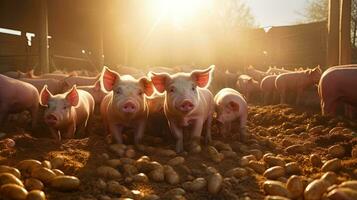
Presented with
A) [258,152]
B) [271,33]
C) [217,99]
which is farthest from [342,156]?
[271,33]

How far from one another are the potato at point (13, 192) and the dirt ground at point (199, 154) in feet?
0.71

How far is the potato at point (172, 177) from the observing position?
3.18 meters

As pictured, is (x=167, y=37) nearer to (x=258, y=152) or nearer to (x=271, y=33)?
(x=271, y=33)

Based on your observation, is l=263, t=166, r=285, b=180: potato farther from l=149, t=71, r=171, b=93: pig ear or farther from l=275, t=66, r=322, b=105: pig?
l=275, t=66, r=322, b=105: pig

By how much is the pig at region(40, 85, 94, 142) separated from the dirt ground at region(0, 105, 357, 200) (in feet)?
1.38

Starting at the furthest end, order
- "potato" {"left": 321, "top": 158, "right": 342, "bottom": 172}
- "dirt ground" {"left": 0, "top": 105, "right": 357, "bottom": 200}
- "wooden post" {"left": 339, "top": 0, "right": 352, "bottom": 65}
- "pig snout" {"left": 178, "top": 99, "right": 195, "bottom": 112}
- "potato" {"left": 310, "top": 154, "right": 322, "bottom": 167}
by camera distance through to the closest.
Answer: "wooden post" {"left": 339, "top": 0, "right": 352, "bottom": 65} < "pig snout" {"left": 178, "top": 99, "right": 195, "bottom": 112} < "potato" {"left": 310, "top": 154, "right": 322, "bottom": 167} < "potato" {"left": 321, "top": 158, "right": 342, "bottom": 172} < "dirt ground" {"left": 0, "top": 105, "right": 357, "bottom": 200}

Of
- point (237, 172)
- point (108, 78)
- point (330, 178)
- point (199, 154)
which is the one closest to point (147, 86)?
point (108, 78)

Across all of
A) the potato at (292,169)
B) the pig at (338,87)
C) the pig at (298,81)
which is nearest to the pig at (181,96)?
the potato at (292,169)

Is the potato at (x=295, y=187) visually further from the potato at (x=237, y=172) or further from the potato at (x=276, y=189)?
the potato at (x=237, y=172)

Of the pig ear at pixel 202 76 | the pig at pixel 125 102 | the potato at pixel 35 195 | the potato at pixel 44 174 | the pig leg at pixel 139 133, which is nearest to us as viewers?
the potato at pixel 35 195

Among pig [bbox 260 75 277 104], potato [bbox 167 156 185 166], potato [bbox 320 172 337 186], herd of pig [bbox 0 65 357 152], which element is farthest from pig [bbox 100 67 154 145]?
pig [bbox 260 75 277 104]

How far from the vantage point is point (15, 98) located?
5812mm

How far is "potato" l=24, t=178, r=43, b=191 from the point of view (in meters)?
2.75

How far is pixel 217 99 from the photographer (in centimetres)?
579
